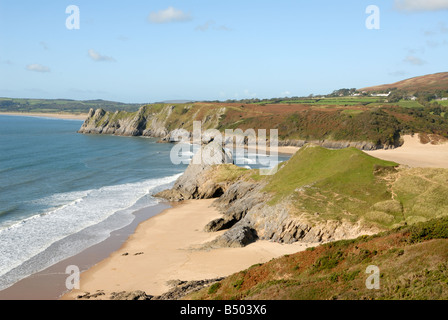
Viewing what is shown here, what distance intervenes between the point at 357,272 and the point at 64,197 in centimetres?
4313

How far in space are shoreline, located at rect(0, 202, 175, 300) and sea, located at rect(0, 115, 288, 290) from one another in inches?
28.3

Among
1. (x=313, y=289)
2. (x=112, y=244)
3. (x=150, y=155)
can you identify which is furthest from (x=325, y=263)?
(x=150, y=155)

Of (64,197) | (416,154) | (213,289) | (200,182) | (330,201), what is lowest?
(64,197)

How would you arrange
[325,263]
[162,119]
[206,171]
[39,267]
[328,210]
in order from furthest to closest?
1. [162,119]
2. [206,171]
3. [328,210]
4. [39,267]
5. [325,263]

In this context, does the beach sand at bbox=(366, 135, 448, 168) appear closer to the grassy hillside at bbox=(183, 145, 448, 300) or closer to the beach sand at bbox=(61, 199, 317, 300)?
the grassy hillside at bbox=(183, 145, 448, 300)

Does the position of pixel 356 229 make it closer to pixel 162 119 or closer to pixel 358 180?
pixel 358 180

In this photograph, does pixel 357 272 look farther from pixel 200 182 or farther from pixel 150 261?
pixel 200 182

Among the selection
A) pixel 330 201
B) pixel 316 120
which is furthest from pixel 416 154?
pixel 330 201

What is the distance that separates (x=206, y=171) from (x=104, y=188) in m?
15.9

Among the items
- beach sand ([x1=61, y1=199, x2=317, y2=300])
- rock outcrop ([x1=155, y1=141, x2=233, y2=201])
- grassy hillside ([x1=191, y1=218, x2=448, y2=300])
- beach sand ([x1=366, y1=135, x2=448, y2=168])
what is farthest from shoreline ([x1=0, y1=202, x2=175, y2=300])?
beach sand ([x1=366, y1=135, x2=448, y2=168])

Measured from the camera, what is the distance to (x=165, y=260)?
101 ft

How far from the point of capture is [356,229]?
3083 centimetres

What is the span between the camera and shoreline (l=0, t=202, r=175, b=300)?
25.4 m

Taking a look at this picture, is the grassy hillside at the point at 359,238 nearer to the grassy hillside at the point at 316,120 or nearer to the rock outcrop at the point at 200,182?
the rock outcrop at the point at 200,182
